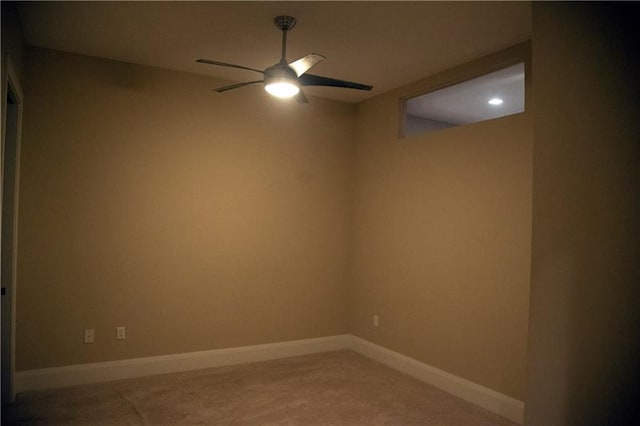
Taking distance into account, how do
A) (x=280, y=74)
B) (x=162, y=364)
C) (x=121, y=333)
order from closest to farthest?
(x=280, y=74) < (x=121, y=333) < (x=162, y=364)

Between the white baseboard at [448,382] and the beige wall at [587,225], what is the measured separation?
123 cm

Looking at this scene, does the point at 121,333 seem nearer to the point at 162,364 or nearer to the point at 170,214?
the point at 162,364

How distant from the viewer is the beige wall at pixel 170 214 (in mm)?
3775

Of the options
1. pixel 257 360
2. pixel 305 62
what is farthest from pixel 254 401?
pixel 305 62

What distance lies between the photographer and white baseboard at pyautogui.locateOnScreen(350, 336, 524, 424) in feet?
11.1

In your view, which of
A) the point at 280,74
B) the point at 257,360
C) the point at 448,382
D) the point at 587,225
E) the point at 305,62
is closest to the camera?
the point at 587,225

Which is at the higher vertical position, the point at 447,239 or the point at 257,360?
the point at 447,239

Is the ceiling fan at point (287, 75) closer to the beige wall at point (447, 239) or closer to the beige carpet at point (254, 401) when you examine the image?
the beige wall at point (447, 239)

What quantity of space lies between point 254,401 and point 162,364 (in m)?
1.12

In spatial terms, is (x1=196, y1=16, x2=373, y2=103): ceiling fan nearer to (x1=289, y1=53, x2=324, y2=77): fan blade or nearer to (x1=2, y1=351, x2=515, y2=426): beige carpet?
(x1=289, y1=53, x2=324, y2=77): fan blade

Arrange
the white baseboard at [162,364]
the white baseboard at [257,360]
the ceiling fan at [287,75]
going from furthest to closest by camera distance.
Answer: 1. the white baseboard at [162,364]
2. the white baseboard at [257,360]
3. the ceiling fan at [287,75]

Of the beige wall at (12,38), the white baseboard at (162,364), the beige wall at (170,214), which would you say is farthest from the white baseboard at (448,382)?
the beige wall at (12,38)

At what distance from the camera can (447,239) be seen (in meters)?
4.04

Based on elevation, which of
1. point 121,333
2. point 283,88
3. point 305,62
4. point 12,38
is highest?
point 12,38
